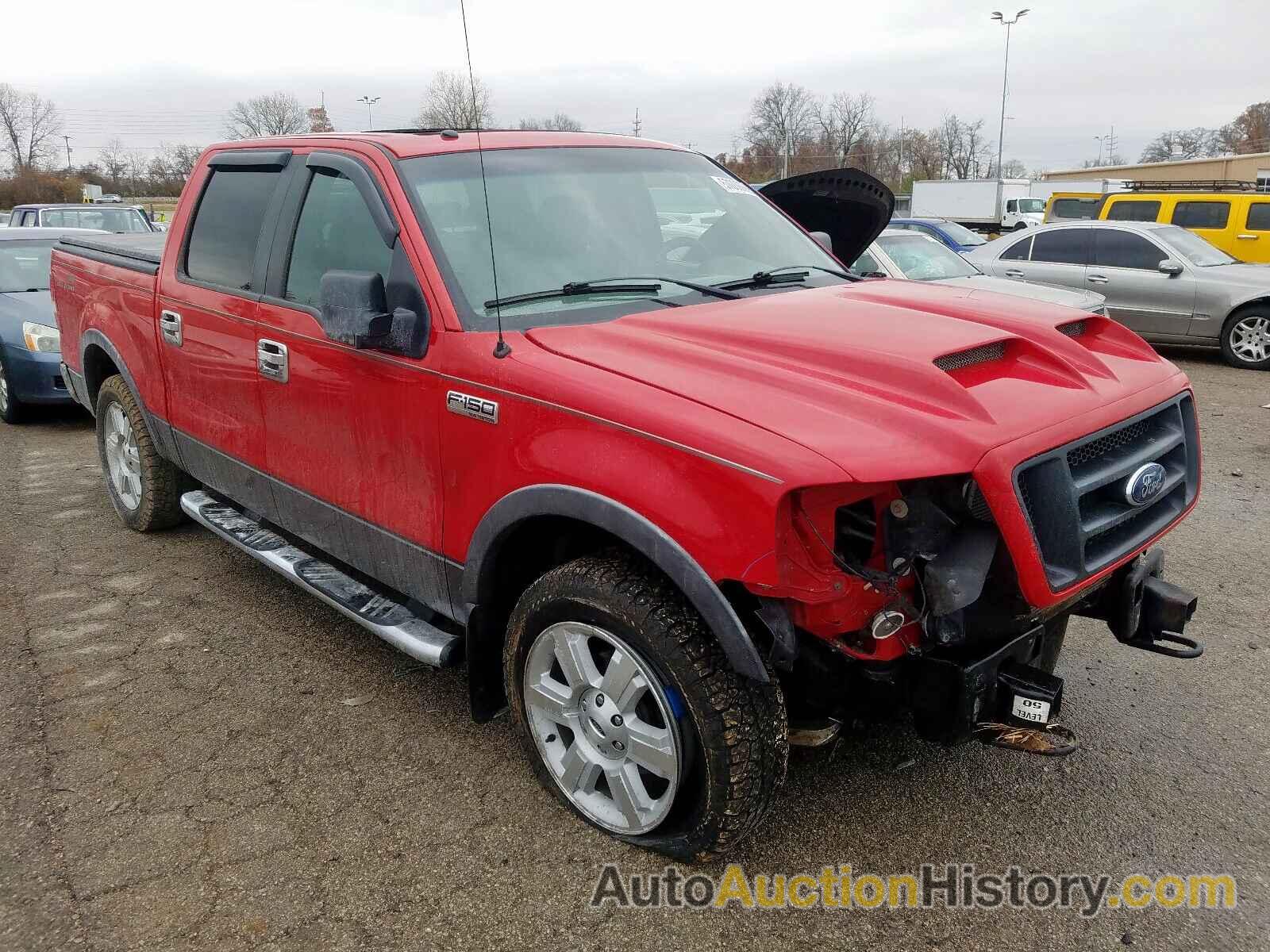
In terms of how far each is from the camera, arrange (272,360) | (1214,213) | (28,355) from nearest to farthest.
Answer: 1. (272,360)
2. (28,355)
3. (1214,213)

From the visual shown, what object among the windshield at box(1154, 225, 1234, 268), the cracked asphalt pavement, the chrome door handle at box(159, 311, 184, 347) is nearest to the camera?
the cracked asphalt pavement

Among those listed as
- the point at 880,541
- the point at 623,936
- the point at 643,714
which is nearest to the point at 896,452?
the point at 880,541

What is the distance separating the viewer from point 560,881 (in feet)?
8.88

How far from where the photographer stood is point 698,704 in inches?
96.3

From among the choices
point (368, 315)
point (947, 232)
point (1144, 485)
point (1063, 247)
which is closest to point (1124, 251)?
point (1063, 247)

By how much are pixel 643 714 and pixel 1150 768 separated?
1.81 meters

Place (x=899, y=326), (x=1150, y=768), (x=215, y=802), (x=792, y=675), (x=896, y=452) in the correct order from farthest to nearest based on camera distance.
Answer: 1. (x=1150, y=768)
2. (x=215, y=802)
3. (x=899, y=326)
4. (x=792, y=675)
5. (x=896, y=452)

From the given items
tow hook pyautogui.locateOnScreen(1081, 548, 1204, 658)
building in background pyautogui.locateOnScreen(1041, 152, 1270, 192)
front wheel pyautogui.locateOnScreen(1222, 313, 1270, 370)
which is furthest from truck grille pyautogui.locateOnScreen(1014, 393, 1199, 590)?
building in background pyautogui.locateOnScreen(1041, 152, 1270, 192)

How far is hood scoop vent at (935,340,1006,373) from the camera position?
262 cm

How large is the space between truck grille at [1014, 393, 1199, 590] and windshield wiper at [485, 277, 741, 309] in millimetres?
1230

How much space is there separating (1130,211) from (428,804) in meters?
14.7

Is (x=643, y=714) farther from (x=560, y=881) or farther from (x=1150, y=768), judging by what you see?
(x=1150, y=768)

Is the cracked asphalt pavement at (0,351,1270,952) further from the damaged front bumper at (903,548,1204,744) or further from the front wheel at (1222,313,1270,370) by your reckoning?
the front wheel at (1222,313,1270,370)

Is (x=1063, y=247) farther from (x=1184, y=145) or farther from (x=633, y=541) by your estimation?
(x=1184, y=145)
